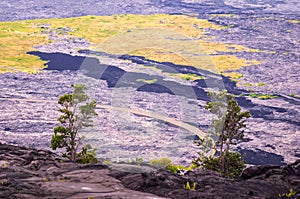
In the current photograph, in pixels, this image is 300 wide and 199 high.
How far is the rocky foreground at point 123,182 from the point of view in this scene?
26.5 m

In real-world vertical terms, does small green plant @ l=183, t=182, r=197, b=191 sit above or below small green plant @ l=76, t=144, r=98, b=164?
above

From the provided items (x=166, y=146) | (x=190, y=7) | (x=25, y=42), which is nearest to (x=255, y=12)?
(x=190, y=7)

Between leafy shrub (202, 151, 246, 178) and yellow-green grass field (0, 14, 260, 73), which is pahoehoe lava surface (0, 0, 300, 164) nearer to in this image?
yellow-green grass field (0, 14, 260, 73)

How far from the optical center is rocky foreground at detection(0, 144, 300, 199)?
26.5m

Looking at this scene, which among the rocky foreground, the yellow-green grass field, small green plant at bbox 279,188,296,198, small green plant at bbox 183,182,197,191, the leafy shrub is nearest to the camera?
the rocky foreground

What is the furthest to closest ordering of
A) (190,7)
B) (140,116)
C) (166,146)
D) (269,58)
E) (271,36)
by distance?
(190,7), (271,36), (269,58), (140,116), (166,146)

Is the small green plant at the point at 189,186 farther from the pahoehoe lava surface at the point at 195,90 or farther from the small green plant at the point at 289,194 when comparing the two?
the pahoehoe lava surface at the point at 195,90

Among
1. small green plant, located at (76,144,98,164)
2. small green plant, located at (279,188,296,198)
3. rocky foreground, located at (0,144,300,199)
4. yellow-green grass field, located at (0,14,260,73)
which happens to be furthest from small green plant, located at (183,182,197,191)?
yellow-green grass field, located at (0,14,260,73)

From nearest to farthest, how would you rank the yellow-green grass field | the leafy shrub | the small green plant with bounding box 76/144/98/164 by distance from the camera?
the small green plant with bounding box 76/144/98/164 → the leafy shrub → the yellow-green grass field

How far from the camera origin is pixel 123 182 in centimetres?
2939

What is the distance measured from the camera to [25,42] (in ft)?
482

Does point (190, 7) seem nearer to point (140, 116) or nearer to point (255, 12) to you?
point (255, 12)

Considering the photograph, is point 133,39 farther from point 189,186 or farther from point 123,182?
point 123,182

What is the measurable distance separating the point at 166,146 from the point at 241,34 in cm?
8842
